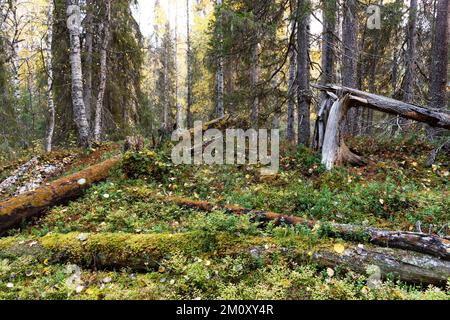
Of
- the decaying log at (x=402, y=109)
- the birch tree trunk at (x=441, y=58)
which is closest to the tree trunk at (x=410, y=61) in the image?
the birch tree trunk at (x=441, y=58)

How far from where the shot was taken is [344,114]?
891 centimetres

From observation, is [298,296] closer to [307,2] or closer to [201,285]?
[201,285]

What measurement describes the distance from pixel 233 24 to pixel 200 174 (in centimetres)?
448

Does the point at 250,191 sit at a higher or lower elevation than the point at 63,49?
lower

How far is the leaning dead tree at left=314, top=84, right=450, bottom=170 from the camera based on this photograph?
8.38 m

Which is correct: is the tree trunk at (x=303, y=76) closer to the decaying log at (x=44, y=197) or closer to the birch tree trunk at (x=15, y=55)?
the decaying log at (x=44, y=197)

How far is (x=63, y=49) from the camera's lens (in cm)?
1340

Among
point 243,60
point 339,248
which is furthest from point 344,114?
point 339,248

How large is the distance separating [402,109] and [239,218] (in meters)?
6.28

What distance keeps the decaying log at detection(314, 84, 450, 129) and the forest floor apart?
1.13 m

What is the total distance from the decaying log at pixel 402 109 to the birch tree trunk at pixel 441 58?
138 cm

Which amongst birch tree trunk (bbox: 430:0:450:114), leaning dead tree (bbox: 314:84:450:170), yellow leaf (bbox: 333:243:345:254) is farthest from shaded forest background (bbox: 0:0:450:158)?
yellow leaf (bbox: 333:243:345:254)

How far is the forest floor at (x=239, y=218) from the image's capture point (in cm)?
376
